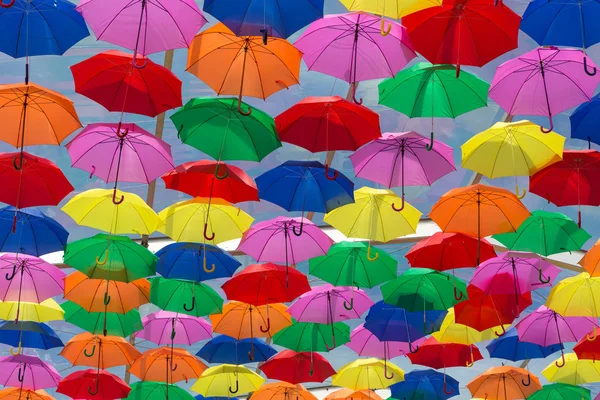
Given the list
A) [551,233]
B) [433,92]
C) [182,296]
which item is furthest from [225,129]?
[551,233]

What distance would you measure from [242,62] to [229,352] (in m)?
5.82

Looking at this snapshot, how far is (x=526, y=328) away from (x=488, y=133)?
407 centimetres

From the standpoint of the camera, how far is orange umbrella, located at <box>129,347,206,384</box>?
12.8m

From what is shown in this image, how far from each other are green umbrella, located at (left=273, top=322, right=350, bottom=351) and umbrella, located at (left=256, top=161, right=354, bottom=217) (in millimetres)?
3367

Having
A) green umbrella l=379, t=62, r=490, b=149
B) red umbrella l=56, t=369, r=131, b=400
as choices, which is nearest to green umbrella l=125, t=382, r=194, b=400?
red umbrella l=56, t=369, r=131, b=400

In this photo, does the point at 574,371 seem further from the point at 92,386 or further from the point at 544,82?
the point at 92,386

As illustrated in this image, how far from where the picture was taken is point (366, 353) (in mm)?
12828

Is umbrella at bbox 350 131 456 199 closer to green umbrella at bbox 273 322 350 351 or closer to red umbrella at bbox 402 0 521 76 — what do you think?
red umbrella at bbox 402 0 521 76

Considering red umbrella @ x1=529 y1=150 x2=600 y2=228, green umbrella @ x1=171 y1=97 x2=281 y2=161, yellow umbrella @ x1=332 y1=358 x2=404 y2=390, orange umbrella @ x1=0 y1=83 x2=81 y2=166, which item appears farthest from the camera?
yellow umbrella @ x1=332 y1=358 x2=404 y2=390

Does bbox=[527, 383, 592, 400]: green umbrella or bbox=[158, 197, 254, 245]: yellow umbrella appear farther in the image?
bbox=[527, 383, 592, 400]: green umbrella

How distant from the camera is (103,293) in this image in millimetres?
11086

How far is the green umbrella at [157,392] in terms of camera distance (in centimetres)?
1330

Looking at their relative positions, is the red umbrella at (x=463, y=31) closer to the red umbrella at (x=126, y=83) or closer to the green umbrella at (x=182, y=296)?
the red umbrella at (x=126, y=83)

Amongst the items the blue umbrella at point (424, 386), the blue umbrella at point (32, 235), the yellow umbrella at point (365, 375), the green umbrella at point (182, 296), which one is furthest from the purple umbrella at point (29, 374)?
the blue umbrella at point (424, 386)
